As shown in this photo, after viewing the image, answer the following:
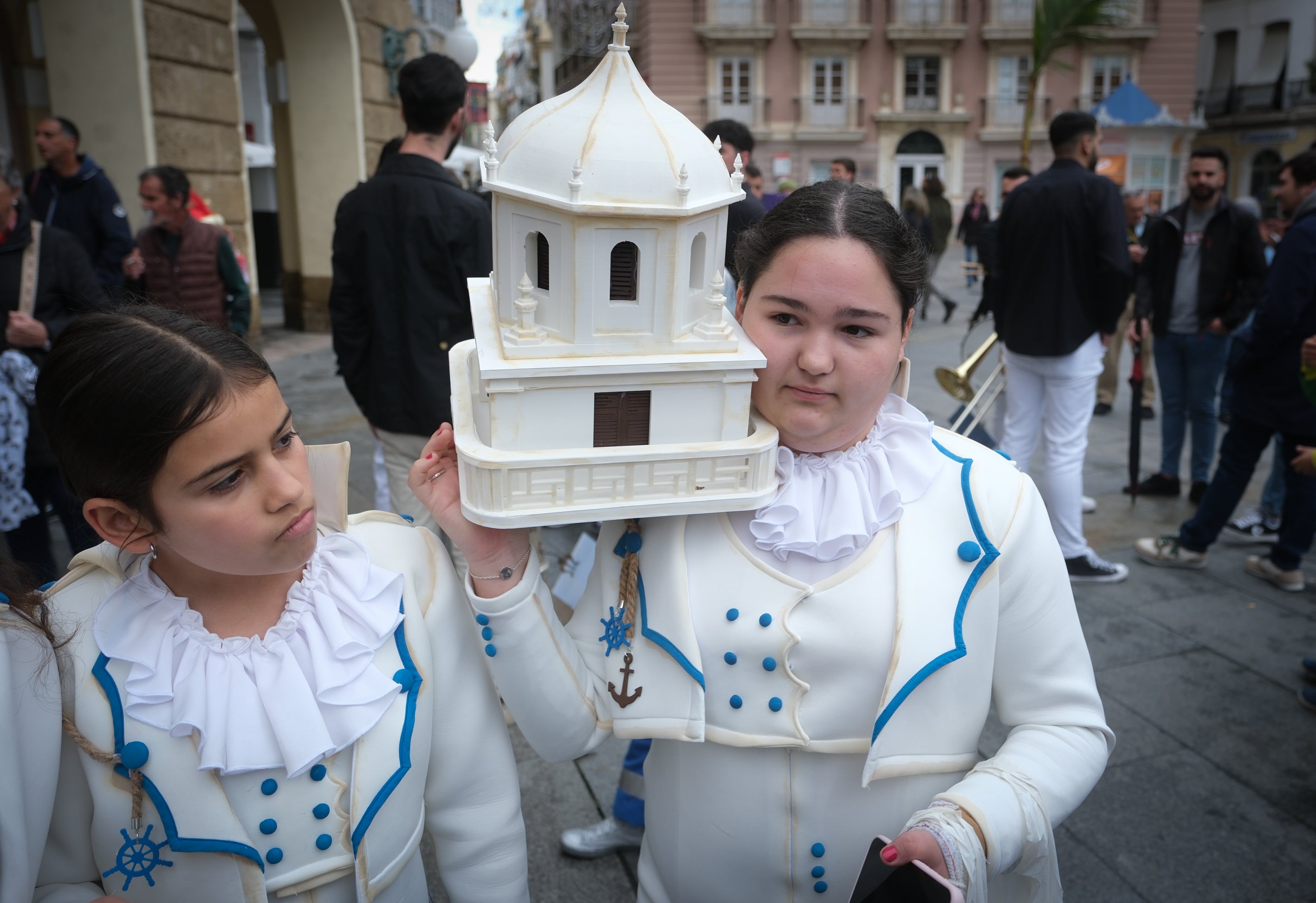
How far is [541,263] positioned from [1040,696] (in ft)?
4.07

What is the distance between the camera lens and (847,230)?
61.2 inches

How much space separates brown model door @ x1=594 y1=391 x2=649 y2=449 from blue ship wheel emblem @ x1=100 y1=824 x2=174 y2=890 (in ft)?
3.05

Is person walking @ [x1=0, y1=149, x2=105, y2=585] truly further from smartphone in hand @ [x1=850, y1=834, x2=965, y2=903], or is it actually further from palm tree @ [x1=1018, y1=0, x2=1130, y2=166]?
palm tree @ [x1=1018, y1=0, x2=1130, y2=166]

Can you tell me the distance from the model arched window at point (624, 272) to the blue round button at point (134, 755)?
1017 millimetres

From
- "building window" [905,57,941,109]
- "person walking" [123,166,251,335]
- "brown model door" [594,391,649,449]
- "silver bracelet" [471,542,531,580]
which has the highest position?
"building window" [905,57,941,109]

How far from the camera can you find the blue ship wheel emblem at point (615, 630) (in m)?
1.65

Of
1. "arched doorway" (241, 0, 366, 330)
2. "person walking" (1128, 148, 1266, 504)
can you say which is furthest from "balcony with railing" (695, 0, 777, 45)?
"person walking" (1128, 148, 1266, 504)

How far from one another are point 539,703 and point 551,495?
0.38 meters

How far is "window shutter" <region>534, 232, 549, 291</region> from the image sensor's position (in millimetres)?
1608

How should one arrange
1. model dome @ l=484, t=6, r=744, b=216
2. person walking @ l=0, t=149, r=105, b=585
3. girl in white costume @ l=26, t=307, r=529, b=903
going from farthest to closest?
person walking @ l=0, t=149, r=105, b=585
model dome @ l=484, t=6, r=744, b=216
girl in white costume @ l=26, t=307, r=529, b=903

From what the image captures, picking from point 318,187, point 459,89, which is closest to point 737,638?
point 459,89

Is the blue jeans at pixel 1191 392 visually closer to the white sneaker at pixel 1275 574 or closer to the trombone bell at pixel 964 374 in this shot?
the white sneaker at pixel 1275 574

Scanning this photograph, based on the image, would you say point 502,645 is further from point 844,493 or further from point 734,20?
point 734,20

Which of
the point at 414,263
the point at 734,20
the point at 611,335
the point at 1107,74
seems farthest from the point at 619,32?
the point at 1107,74
